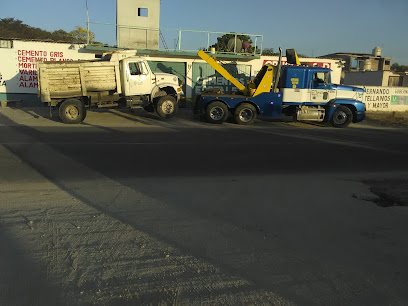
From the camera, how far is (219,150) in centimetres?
983

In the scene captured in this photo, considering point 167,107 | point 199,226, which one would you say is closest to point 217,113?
point 167,107

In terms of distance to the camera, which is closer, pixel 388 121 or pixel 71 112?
pixel 71 112

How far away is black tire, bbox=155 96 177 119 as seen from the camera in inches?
636

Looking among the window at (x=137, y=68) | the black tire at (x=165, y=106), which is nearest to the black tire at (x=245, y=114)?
the black tire at (x=165, y=106)

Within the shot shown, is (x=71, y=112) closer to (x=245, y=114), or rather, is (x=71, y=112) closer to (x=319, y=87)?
(x=245, y=114)

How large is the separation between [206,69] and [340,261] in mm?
20544

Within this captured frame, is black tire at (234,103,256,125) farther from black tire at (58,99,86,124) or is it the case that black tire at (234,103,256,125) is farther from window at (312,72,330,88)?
black tire at (58,99,86,124)

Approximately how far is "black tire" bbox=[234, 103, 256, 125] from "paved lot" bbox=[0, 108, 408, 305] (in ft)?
21.4

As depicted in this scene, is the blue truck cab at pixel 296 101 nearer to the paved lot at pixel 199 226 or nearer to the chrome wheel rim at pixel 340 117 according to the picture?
the chrome wheel rim at pixel 340 117

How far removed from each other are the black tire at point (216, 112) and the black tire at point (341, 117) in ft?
16.8

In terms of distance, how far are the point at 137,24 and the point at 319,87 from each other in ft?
42.2

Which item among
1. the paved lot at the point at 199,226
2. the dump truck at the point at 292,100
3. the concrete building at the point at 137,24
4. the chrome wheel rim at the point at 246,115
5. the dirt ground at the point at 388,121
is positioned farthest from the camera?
the concrete building at the point at 137,24

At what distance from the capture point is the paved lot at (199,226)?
3123 mm

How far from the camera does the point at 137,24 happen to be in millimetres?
22484
